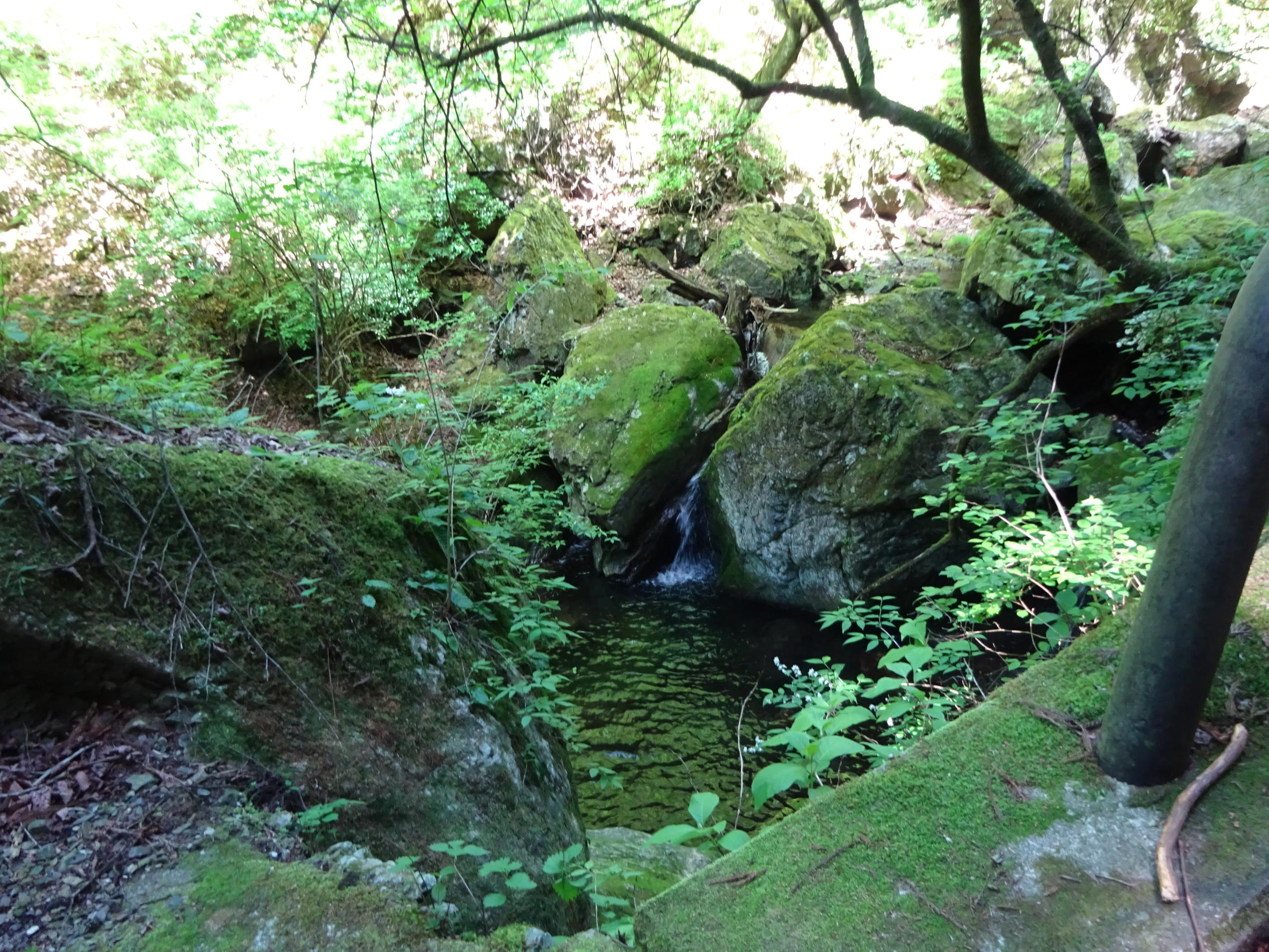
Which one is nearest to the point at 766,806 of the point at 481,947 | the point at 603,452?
the point at 481,947

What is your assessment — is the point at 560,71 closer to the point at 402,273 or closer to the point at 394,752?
the point at 402,273

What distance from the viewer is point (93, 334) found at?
3658 mm

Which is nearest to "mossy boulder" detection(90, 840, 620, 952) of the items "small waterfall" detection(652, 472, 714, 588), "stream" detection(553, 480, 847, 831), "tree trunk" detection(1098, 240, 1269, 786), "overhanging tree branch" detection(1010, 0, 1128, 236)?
"tree trunk" detection(1098, 240, 1269, 786)

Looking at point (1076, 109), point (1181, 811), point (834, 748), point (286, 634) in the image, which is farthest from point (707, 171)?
point (1181, 811)

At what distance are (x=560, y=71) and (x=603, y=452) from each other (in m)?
6.39

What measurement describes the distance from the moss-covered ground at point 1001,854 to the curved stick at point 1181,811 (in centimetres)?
2

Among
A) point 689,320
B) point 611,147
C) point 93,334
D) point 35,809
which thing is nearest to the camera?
point 35,809

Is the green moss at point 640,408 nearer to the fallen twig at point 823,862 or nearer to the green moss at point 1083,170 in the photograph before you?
the green moss at point 1083,170

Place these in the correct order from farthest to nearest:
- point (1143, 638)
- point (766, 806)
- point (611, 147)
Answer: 1. point (611, 147)
2. point (766, 806)
3. point (1143, 638)

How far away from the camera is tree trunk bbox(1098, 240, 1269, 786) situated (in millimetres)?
1191

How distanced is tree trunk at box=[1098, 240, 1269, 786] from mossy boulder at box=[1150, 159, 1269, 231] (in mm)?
7977

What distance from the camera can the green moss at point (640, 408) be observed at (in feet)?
28.5

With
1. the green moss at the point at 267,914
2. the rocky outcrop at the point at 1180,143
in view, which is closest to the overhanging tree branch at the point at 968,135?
the green moss at the point at 267,914

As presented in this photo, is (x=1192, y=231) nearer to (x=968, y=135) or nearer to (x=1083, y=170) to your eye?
(x=1083, y=170)
